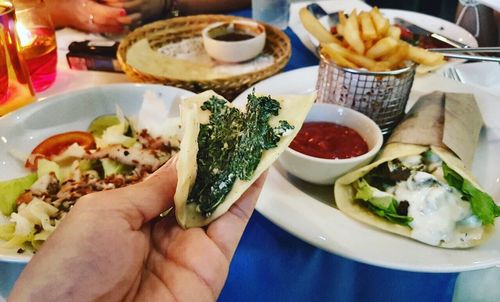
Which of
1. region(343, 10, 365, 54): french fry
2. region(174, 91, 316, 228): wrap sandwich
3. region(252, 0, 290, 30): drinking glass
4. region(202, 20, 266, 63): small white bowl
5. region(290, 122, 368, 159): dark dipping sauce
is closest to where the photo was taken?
region(174, 91, 316, 228): wrap sandwich

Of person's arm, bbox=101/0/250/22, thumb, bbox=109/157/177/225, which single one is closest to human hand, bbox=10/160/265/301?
thumb, bbox=109/157/177/225

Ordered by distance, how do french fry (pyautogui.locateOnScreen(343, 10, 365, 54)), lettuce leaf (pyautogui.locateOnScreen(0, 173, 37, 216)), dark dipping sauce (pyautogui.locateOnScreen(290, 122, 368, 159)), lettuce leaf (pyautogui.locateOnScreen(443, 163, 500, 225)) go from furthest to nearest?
1. french fry (pyautogui.locateOnScreen(343, 10, 365, 54))
2. dark dipping sauce (pyautogui.locateOnScreen(290, 122, 368, 159))
3. lettuce leaf (pyautogui.locateOnScreen(0, 173, 37, 216))
4. lettuce leaf (pyautogui.locateOnScreen(443, 163, 500, 225))

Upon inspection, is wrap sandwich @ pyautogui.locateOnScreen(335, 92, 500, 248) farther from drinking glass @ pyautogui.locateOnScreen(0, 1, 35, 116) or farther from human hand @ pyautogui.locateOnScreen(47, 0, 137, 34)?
human hand @ pyautogui.locateOnScreen(47, 0, 137, 34)

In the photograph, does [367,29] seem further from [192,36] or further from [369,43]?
[192,36]

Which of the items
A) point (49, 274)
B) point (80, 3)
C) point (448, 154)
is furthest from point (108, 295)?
point (80, 3)

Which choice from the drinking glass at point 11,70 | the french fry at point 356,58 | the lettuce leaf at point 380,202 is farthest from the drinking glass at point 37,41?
the lettuce leaf at point 380,202

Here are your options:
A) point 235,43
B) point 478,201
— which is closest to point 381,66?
point 478,201

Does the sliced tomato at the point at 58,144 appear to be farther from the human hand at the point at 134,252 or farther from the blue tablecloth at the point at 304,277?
the blue tablecloth at the point at 304,277

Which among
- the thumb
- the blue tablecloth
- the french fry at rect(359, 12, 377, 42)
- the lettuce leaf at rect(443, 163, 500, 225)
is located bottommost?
the blue tablecloth
